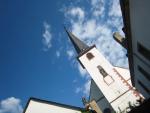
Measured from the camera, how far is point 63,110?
67.2 ft

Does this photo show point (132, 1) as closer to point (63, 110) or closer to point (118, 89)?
point (63, 110)

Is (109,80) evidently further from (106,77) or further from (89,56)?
(89,56)

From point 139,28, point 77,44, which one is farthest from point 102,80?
point 139,28

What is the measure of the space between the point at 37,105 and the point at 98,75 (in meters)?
13.7

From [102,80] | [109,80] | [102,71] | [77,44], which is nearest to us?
[109,80]

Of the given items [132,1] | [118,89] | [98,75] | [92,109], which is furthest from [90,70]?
[132,1]

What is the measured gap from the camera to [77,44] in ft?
135

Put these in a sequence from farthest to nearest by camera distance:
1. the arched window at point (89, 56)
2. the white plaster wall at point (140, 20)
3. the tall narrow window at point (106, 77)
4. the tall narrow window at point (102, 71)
Answer: 1. the arched window at point (89, 56)
2. the tall narrow window at point (102, 71)
3. the tall narrow window at point (106, 77)
4. the white plaster wall at point (140, 20)

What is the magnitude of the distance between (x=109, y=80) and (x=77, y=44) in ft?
35.5

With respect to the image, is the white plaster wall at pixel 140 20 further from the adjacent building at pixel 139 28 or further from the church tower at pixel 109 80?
the church tower at pixel 109 80

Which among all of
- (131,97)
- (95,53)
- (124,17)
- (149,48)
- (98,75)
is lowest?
(149,48)

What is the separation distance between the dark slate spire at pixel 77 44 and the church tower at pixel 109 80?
3.03ft

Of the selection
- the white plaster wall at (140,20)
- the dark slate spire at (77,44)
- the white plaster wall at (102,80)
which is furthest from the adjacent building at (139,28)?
the dark slate spire at (77,44)

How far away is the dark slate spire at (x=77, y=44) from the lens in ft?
129
